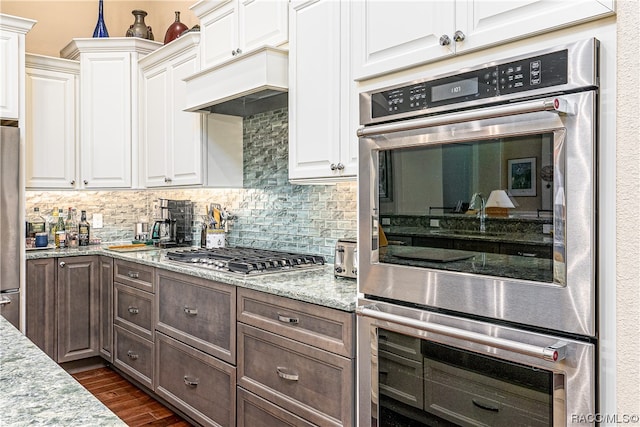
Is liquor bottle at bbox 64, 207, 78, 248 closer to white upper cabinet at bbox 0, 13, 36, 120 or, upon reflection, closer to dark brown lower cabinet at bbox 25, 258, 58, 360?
dark brown lower cabinet at bbox 25, 258, 58, 360

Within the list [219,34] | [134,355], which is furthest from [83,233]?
[219,34]

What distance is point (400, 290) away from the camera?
1.68m

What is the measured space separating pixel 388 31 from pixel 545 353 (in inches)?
47.2

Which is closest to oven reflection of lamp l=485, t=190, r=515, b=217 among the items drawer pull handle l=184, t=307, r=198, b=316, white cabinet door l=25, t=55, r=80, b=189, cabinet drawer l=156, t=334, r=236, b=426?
cabinet drawer l=156, t=334, r=236, b=426

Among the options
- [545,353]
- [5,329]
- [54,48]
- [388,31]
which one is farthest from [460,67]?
[54,48]

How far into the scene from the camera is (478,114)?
142cm

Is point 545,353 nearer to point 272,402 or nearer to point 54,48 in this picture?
point 272,402

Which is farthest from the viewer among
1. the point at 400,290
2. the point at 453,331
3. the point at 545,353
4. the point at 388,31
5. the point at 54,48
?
the point at 54,48

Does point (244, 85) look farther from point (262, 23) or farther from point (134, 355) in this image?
point (134, 355)

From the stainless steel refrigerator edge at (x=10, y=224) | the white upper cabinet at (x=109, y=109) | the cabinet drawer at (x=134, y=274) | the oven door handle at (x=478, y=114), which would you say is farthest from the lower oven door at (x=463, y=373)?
the white upper cabinet at (x=109, y=109)

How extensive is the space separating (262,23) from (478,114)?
5.41 ft

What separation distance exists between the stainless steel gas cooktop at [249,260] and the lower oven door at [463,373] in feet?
2.78

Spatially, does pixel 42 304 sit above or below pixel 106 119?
below

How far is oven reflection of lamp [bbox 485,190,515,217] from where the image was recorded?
A: 136 cm
